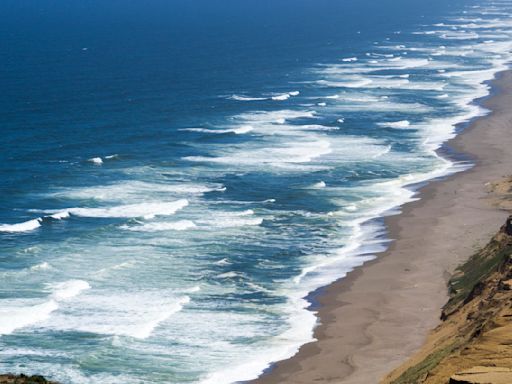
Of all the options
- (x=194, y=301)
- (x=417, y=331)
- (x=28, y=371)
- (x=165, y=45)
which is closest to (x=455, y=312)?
(x=417, y=331)

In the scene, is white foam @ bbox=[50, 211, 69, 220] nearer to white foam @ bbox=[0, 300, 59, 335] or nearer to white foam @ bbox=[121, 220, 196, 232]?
white foam @ bbox=[121, 220, 196, 232]

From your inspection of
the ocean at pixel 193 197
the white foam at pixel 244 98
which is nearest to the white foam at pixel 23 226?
the ocean at pixel 193 197

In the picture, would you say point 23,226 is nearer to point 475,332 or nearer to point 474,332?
point 474,332

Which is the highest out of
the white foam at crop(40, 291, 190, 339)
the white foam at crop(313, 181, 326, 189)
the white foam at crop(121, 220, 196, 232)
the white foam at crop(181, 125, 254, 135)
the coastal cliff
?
the white foam at crop(181, 125, 254, 135)

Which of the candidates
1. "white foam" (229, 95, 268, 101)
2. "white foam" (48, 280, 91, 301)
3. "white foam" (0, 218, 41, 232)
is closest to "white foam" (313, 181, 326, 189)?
"white foam" (0, 218, 41, 232)

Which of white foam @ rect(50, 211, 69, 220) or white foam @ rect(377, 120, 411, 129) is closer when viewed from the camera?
white foam @ rect(50, 211, 69, 220)

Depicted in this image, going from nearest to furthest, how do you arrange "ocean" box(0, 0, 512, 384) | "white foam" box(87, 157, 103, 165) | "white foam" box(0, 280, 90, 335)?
"ocean" box(0, 0, 512, 384)
"white foam" box(0, 280, 90, 335)
"white foam" box(87, 157, 103, 165)

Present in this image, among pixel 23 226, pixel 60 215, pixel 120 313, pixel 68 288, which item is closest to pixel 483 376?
pixel 120 313
